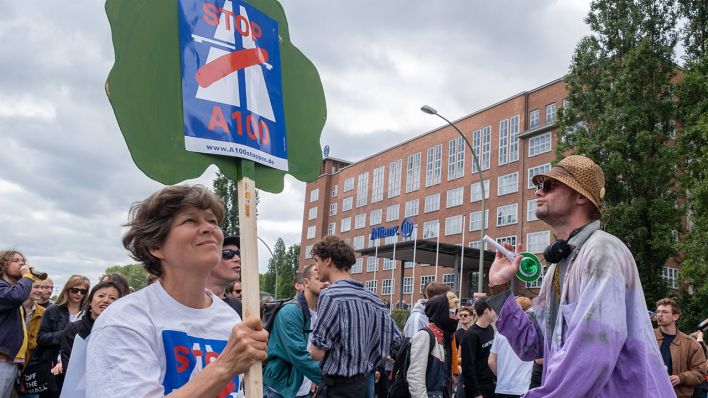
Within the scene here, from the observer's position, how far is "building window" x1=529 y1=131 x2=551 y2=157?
165 ft

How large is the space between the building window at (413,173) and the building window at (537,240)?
17.7 m

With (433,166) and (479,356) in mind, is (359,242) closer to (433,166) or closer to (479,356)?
(433,166)

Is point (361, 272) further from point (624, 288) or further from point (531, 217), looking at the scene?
point (624, 288)

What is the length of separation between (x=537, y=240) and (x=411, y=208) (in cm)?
1929

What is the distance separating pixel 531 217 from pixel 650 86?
22.5 meters

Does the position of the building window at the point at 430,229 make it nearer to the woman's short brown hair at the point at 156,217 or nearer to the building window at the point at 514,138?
the building window at the point at 514,138

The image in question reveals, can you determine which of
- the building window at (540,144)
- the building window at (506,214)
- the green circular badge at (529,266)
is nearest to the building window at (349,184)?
the building window at (506,214)

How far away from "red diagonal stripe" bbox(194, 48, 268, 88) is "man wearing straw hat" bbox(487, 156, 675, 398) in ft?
Result: 5.24

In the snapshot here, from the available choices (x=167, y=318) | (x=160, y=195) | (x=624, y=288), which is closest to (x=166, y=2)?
(x=160, y=195)

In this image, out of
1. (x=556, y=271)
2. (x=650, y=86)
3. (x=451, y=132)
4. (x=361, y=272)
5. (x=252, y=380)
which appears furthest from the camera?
(x=361, y=272)

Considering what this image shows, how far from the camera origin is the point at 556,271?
331 cm

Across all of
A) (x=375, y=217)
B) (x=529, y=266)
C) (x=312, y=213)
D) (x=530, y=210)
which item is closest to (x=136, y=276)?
(x=312, y=213)

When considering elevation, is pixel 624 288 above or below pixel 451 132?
below

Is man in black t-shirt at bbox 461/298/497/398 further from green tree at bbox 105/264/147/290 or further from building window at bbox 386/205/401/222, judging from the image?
building window at bbox 386/205/401/222
